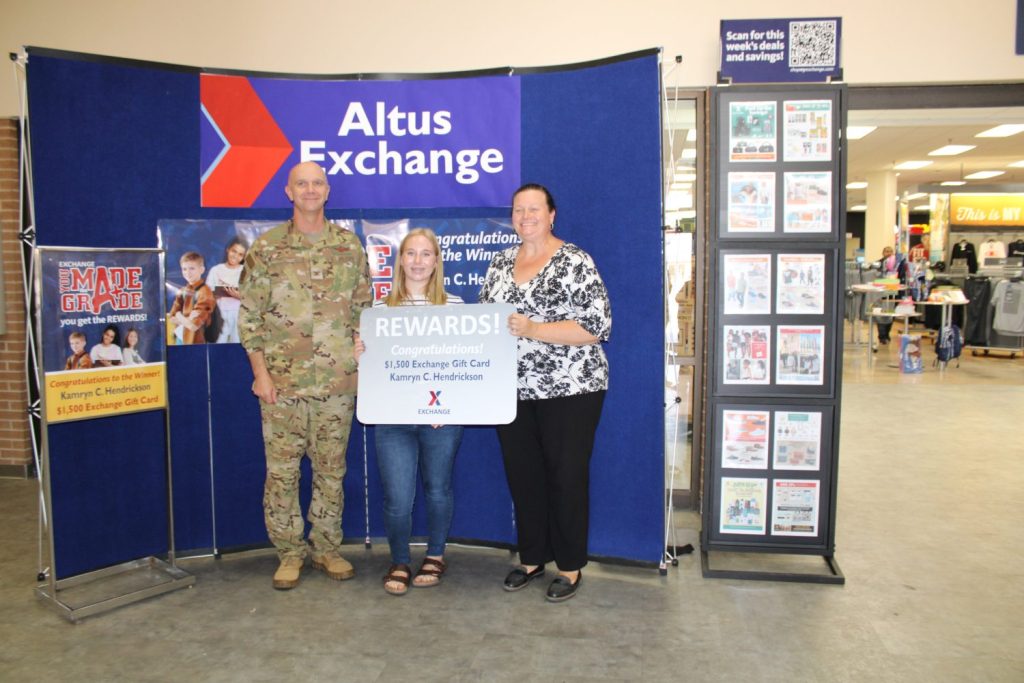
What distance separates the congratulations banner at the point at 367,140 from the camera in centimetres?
360

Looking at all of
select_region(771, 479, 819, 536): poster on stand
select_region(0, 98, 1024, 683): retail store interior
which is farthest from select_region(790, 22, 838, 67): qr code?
select_region(771, 479, 819, 536): poster on stand

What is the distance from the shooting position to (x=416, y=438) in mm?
3340

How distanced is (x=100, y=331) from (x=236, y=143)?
41.9 inches

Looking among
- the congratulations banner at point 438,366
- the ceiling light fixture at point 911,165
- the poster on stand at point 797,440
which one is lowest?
the poster on stand at point 797,440

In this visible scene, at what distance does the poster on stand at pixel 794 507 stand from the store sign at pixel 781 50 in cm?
237

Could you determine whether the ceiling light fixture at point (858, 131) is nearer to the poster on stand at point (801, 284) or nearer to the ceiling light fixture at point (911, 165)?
the ceiling light fixture at point (911, 165)

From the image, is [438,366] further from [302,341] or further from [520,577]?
[520,577]

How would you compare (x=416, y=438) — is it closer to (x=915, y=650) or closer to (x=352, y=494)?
(x=352, y=494)

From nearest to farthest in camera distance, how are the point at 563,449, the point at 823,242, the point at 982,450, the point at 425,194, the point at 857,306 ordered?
the point at 563,449, the point at 823,242, the point at 425,194, the point at 982,450, the point at 857,306

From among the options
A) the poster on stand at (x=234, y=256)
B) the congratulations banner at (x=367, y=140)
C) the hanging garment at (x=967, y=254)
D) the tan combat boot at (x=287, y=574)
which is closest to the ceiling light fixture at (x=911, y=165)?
the hanging garment at (x=967, y=254)

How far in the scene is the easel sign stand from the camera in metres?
3.12

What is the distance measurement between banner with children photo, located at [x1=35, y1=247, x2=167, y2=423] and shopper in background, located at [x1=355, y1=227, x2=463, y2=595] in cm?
98

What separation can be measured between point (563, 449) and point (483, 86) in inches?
68.5

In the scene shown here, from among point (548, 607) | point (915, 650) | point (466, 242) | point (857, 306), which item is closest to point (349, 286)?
point (466, 242)
